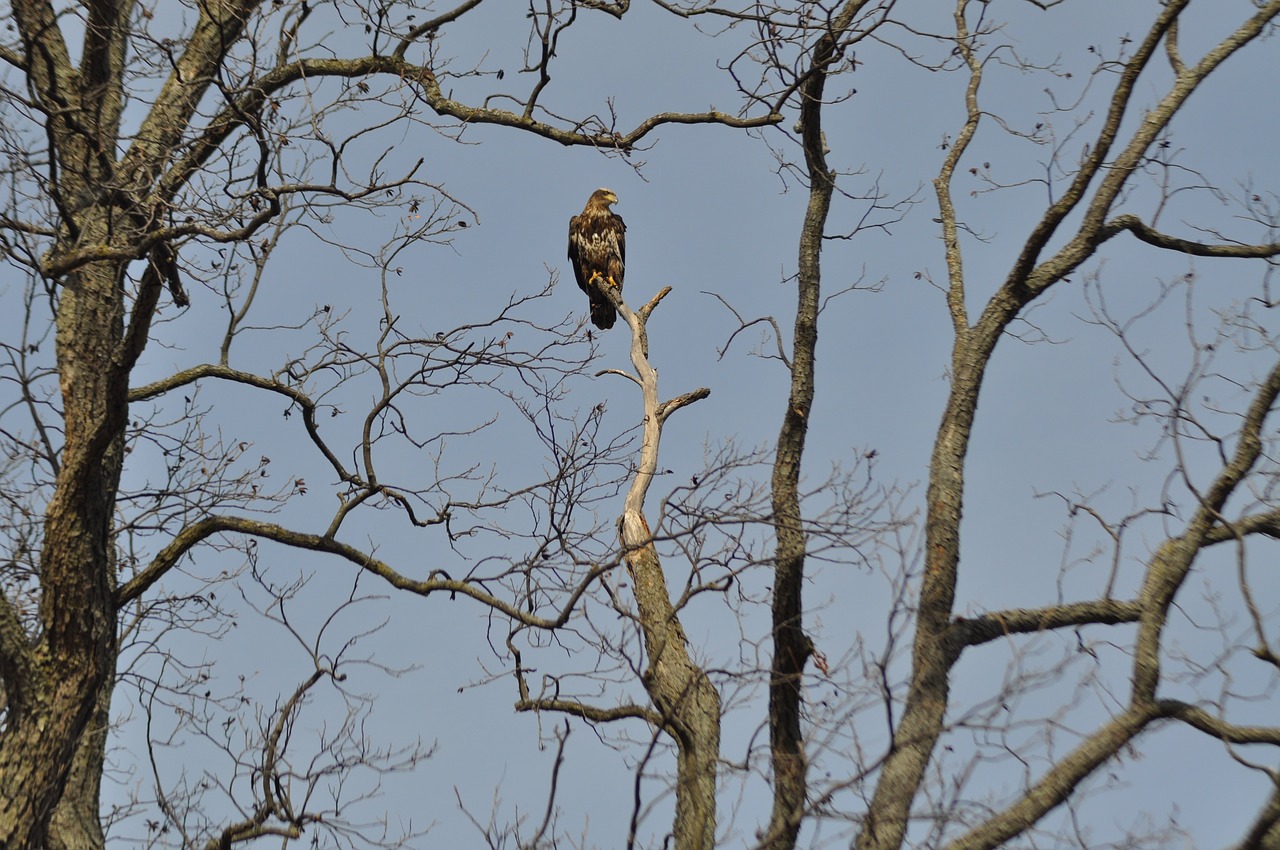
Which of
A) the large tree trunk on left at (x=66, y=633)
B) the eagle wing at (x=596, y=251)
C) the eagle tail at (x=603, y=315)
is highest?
the eagle wing at (x=596, y=251)

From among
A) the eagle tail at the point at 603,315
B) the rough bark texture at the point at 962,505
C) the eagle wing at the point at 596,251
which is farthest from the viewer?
the eagle wing at the point at 596,251

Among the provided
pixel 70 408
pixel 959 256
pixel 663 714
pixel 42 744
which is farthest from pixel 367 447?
pixel 959 256

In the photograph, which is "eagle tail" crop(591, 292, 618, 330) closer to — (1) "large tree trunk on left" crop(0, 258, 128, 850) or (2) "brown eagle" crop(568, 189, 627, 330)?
(2) "brown eagle" crop(568, 189, 627, 330)

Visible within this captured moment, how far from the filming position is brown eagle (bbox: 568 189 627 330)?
Answer: 1002 centimetres

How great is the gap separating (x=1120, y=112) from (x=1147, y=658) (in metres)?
2.44

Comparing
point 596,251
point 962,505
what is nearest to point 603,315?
point 596,251

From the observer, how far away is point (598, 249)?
33.5 feet

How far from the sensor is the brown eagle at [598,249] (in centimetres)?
1002

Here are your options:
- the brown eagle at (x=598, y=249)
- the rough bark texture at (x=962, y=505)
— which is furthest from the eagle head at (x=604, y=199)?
the rough bark texture at (x=962, y=505)

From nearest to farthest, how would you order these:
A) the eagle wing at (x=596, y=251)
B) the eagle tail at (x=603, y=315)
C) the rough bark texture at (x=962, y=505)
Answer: the rough bark texture at (x=962, y=505), the eagle tail at (x=603, y=315), the eagle wing at (x=596, y=251)

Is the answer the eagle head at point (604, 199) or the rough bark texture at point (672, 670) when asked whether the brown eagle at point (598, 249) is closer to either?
the eagle head at point (604, 199)

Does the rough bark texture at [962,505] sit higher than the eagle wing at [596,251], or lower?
lower

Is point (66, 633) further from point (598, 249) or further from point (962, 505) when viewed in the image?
point (598, 249)

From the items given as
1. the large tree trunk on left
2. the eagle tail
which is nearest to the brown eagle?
the eagle tail
